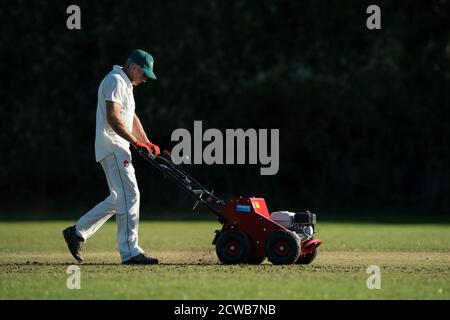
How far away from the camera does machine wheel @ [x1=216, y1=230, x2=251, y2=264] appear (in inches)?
467

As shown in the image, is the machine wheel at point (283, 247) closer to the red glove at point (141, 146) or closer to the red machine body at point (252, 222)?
the red machine body at point (252, 222)

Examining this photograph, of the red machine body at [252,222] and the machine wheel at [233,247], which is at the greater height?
the red machine body at [252,222]

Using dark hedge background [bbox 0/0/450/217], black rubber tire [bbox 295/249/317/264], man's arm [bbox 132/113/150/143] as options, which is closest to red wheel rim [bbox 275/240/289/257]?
black rubber tire [bbox 295/249/317/264]

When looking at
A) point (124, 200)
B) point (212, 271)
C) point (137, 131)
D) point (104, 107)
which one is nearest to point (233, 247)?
point (212, 271)

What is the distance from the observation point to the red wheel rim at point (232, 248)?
11930 mm

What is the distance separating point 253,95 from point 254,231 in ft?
57.6

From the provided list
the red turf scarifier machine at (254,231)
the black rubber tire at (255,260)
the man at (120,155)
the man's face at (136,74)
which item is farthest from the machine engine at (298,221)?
the man's face at (136,74)

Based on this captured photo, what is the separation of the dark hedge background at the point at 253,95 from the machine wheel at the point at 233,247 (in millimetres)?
16046

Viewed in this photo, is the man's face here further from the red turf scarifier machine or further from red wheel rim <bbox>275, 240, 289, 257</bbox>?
red wheel rim <bbox>275, 240, 289, 257</bbox>

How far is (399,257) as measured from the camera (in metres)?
13.5

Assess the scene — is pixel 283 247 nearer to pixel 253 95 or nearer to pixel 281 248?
pixel 281 248

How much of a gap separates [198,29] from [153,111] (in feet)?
9.51
